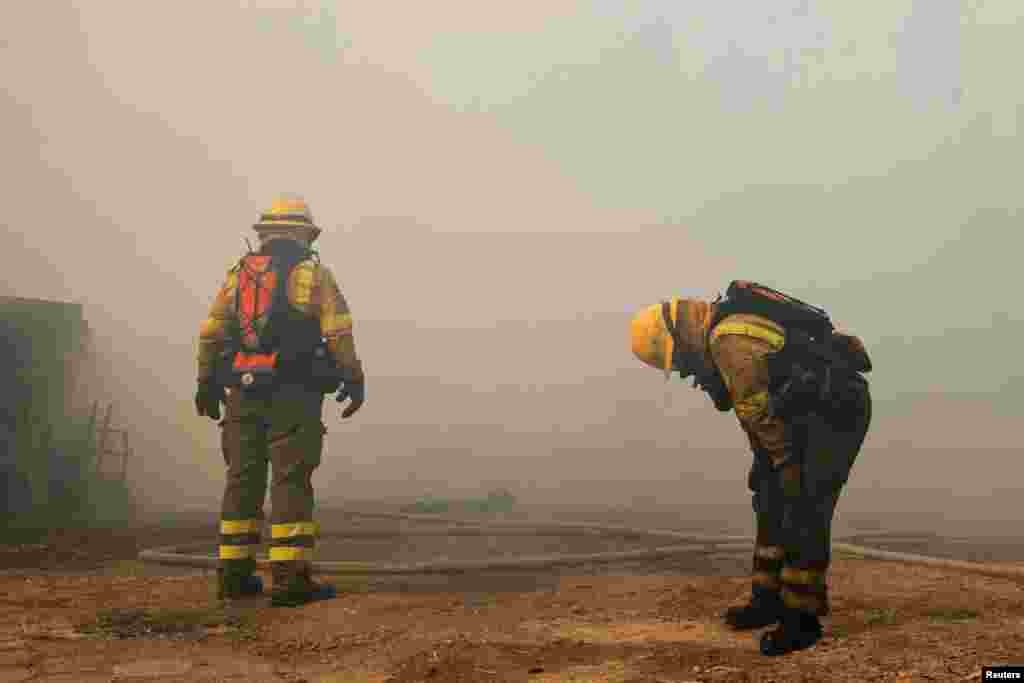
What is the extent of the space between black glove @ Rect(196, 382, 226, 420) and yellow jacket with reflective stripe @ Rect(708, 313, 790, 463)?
336 cm

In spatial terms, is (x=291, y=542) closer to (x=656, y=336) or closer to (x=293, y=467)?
(x=293, y=467)

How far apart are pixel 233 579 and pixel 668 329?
3092 millimetres

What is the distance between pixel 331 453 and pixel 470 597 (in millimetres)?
30484

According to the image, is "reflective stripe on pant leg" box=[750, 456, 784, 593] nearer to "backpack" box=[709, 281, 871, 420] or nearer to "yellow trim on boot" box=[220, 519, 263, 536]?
"backpack" box=[709, 281, 871, 420]

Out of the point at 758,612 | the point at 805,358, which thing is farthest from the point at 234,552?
the point at 805,358

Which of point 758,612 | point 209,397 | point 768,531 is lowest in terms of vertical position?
point 758,612

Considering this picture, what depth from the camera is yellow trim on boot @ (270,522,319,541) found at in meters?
5.31

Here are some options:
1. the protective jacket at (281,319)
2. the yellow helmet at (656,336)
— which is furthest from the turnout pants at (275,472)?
the yellow helmet at (656,336)

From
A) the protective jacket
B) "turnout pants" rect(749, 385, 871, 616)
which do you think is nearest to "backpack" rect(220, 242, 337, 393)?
the protective jacket

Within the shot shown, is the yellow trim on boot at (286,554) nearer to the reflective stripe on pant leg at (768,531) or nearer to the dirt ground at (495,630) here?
the dirt ground at (495,630)

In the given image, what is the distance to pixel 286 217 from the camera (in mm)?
5898

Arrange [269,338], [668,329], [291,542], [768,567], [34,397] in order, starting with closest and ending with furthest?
[768,567] < [668,329] < [291,542] < [269,338] < [34,397]

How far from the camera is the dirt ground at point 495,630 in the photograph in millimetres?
3428

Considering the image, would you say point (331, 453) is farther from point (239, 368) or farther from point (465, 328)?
point (239, 368)
